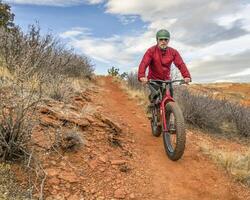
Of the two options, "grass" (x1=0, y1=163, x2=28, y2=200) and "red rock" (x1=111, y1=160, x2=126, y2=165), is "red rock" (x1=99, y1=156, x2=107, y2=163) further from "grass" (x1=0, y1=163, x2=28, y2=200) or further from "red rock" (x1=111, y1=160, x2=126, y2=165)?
"grass" (x1=0, y1=163, x2=28, y2=200)

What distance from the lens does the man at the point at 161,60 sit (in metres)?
6.98

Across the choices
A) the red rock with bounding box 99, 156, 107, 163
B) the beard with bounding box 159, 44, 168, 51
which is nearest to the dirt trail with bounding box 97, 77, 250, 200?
the red rock with bounding box 99, 156, 107, 163

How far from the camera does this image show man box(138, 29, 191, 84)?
698 cm

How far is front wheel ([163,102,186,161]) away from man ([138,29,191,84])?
2.72 feet

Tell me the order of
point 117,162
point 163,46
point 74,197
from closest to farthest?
point 74,197 < point 117,162 < point 163,46

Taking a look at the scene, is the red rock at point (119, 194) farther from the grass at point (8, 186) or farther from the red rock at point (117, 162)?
the grass at point (8, 186)

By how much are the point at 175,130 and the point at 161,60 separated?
1.59 meters

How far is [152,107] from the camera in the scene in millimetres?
7477

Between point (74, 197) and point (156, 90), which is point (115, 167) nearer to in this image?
point (74, 197)

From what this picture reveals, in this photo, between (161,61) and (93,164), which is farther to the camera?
(161,61)

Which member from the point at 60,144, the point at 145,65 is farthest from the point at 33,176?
the point at 145,65

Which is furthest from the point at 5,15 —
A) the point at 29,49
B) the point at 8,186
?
the point at 8,186

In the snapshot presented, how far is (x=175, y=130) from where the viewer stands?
612cm

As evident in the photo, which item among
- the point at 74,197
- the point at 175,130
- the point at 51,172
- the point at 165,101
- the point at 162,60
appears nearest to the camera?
the point at 74,197
